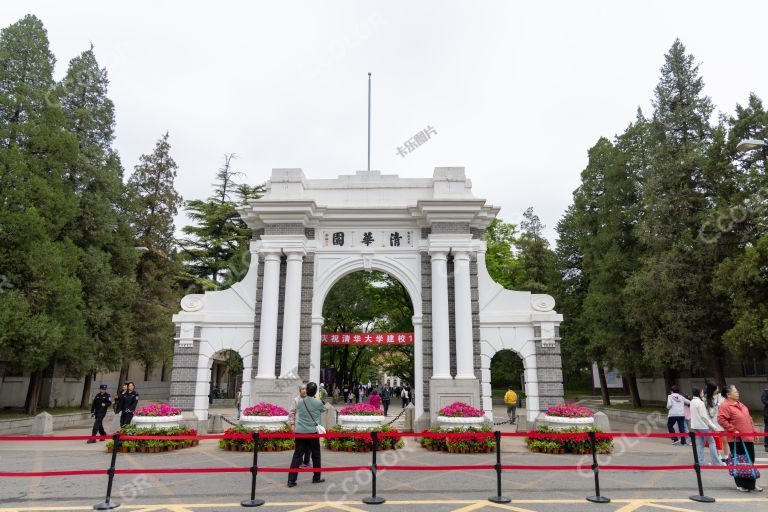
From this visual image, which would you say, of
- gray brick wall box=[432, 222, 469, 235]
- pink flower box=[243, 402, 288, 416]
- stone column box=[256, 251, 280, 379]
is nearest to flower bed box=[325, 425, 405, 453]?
pink flower box=[243, 402, 288, 416]

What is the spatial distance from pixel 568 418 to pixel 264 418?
6999 mm

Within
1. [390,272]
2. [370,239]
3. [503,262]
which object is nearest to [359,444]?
[390,272]

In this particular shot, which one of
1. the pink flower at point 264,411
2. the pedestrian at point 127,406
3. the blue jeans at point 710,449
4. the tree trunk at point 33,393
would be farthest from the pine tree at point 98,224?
the blue jeans at point 710,449

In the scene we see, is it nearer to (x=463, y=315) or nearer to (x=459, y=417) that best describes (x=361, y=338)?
(x=463, y=315)

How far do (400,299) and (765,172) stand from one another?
1974 centimetres

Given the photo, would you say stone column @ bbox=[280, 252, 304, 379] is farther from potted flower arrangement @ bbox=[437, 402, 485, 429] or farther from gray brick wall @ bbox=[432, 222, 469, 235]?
potted flower arrangement @ bbox=[437, 402, 485, 429]

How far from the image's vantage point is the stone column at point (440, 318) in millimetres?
13898

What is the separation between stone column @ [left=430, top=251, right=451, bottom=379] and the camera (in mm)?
13898

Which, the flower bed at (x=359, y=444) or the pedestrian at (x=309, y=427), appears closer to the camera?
the pedestrian at (x=309, y=427)

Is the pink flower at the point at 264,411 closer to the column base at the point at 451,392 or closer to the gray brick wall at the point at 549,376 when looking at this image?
the column base at the point at 451,392

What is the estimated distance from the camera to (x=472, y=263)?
15.3m

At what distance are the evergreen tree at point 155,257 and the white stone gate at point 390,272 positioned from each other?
10957 mm

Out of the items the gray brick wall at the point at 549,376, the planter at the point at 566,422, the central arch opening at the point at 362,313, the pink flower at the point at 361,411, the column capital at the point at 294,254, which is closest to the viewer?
the planter at the point at 566,422

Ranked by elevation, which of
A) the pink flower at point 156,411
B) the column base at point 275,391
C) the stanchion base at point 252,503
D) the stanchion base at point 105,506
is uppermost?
the column base at point 275,391
